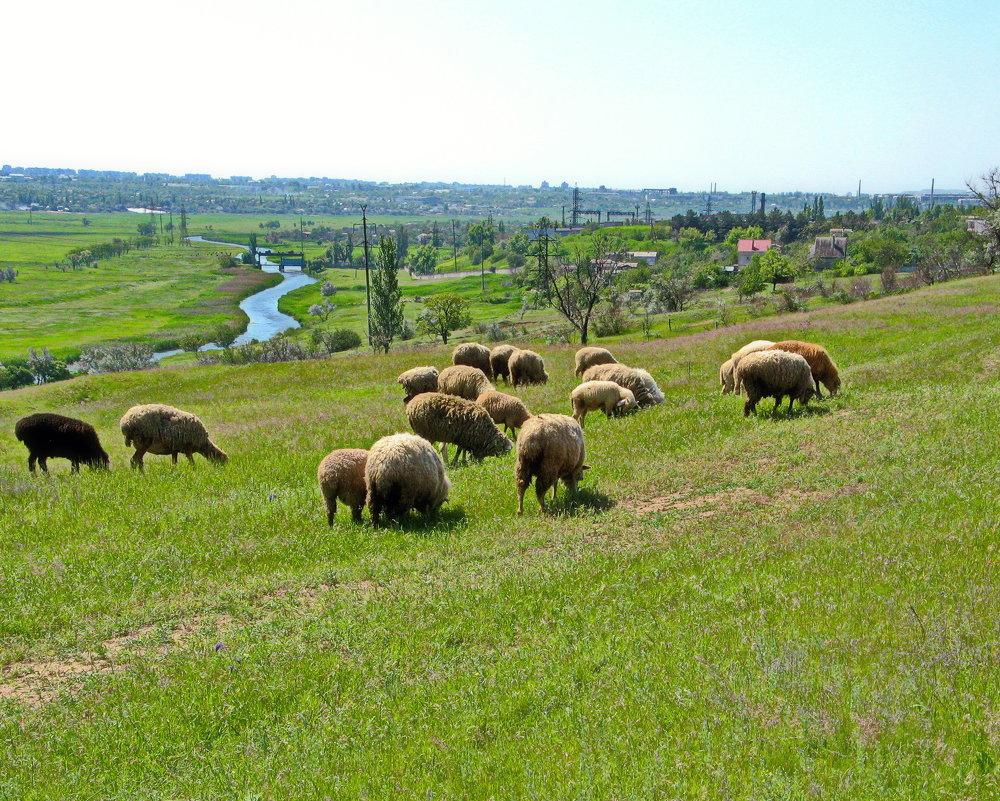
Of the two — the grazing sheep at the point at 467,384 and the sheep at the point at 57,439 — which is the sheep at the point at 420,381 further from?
the sheep at the point at 57,439

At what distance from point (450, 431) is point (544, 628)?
10461mm

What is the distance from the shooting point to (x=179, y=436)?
2172 centimetres

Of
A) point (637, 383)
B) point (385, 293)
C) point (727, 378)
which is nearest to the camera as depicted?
point (637, 383)

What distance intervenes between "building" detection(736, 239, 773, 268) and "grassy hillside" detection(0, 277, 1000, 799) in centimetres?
16382

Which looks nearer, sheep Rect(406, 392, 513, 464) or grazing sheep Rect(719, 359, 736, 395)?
sheep Rect(406, 392, 513, 464)

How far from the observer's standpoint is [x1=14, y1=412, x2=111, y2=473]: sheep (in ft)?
71.5

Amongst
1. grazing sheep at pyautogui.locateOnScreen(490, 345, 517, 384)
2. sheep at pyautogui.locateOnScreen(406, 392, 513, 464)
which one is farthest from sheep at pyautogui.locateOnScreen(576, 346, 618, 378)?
sheep at pyautogui.locateOnScreen(406, 392, 513, 464)

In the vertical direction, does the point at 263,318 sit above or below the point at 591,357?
below

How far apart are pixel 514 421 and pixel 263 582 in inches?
420

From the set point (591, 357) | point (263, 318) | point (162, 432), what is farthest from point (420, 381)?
point (263, 318)

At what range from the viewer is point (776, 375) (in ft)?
64.7

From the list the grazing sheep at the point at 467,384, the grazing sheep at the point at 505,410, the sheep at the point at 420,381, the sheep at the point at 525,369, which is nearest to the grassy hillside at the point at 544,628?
the grazing sheep at the point at 505,410

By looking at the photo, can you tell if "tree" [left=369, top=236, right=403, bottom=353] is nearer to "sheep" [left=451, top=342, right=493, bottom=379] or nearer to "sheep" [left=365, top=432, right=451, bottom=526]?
"sheep" [left=451, top=342, right=493, bottom=379]

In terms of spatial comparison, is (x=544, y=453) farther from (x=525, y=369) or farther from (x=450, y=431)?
(x=525, y=369)
